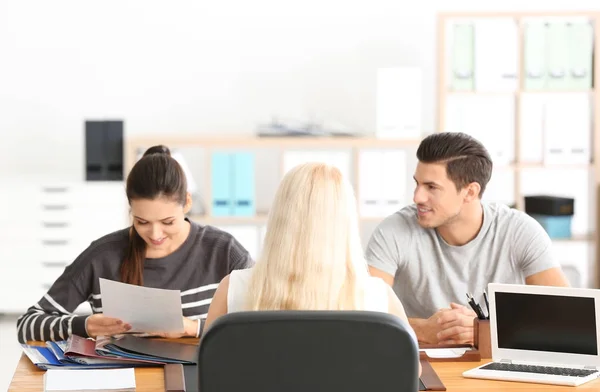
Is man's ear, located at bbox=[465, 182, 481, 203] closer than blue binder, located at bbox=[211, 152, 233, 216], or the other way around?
man's ear, located at bbox=[465, 182, 481, 203]

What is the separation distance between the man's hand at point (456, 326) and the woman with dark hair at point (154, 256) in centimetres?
66

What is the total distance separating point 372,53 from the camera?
239 inches

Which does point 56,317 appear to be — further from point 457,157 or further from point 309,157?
point 309,157

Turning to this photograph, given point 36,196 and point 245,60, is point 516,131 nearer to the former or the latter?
point 245,60

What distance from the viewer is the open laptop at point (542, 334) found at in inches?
92.7

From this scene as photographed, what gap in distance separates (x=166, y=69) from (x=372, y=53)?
1.27m

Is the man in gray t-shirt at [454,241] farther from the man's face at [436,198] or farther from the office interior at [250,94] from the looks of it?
the office interior at [250,94]

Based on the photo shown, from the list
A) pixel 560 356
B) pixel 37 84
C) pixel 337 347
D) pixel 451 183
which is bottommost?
pixel 560 356

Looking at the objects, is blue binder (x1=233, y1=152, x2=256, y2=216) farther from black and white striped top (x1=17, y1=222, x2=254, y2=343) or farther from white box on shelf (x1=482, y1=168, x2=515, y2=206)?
black and white striped top (x1=17, y1=222, x2=254, y2=343)

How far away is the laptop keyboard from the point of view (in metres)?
2.34

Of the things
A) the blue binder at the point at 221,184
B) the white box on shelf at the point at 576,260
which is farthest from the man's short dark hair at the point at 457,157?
the white box on shelf at the point at 576,260

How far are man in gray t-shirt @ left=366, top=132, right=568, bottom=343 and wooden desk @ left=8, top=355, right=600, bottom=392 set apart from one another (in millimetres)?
715

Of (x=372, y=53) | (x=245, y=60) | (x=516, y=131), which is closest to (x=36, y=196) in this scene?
(x=245, y=60)

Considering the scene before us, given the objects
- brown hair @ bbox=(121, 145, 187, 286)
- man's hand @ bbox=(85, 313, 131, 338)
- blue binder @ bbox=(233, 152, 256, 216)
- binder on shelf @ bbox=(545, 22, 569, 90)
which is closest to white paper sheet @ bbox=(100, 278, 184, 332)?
man's hand @ bbox=(85, 313, 131, 338)
